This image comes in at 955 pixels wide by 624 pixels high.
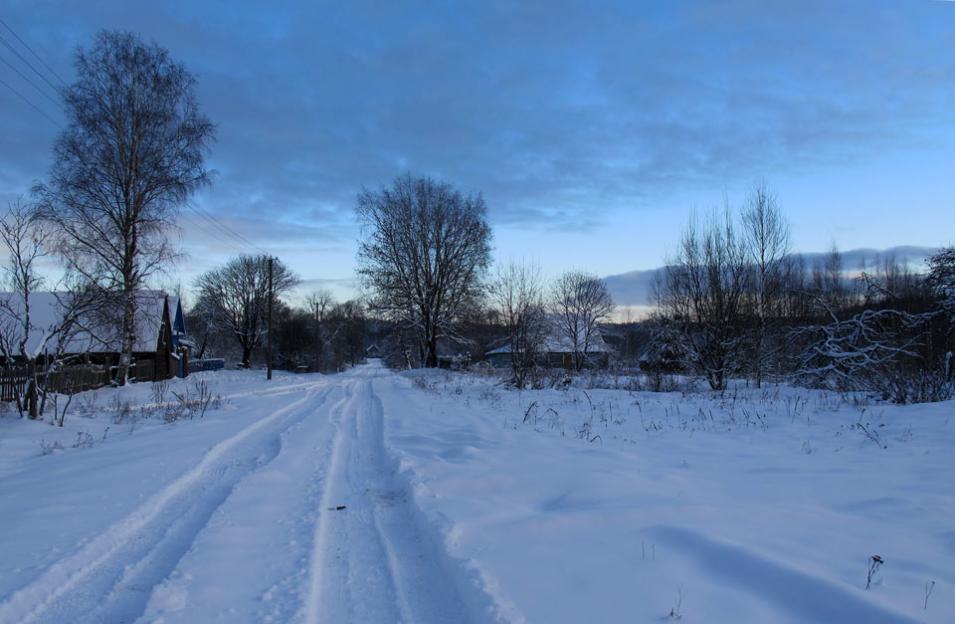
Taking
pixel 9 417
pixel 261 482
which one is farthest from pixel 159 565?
pixel 9 417

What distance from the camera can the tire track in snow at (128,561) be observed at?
10.4 ft

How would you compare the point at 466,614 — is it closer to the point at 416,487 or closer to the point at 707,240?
the point at 416,487

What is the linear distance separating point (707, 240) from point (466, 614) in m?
20.3

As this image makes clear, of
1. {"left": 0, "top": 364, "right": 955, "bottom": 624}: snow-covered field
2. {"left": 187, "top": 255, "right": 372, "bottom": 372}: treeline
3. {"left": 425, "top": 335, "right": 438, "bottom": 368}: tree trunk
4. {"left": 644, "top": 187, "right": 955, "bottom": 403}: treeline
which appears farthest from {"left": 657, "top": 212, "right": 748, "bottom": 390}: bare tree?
{"left": 187, "top": 255, "right": 372, "bottom": 372}: treeline

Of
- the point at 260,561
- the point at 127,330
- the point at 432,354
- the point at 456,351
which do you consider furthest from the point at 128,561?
the point at 456,351

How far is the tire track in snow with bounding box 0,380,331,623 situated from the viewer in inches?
125

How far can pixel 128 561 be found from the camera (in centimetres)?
390

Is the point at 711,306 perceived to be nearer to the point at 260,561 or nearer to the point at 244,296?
the point at 260,561

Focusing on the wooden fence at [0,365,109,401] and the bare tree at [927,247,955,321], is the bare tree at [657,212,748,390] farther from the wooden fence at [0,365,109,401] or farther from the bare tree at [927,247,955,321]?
the wooden fence at [0,365,109,401]

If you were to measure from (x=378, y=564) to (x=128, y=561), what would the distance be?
182 centimetres

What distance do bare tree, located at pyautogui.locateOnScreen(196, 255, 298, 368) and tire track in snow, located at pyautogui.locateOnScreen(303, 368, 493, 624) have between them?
195 ft

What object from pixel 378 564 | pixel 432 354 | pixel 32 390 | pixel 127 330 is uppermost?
pixel 127 330

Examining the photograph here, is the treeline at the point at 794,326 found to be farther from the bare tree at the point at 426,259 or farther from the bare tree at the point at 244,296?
the bare tree at the point at 244,296

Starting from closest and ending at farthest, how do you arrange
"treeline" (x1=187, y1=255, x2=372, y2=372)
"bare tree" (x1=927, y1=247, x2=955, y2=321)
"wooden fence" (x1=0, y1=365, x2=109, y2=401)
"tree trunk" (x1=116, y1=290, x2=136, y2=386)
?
"wooden fence" (x1=0, y1=365, x2=109, y2=401), "bare tree" (x1=927, y1=247, x2=955, y2=321), "tree trunk" (x1=116, y1=290, x2=136, y2=386), "treeline" (x1=187, y1=255, x2=372, y2=372)
